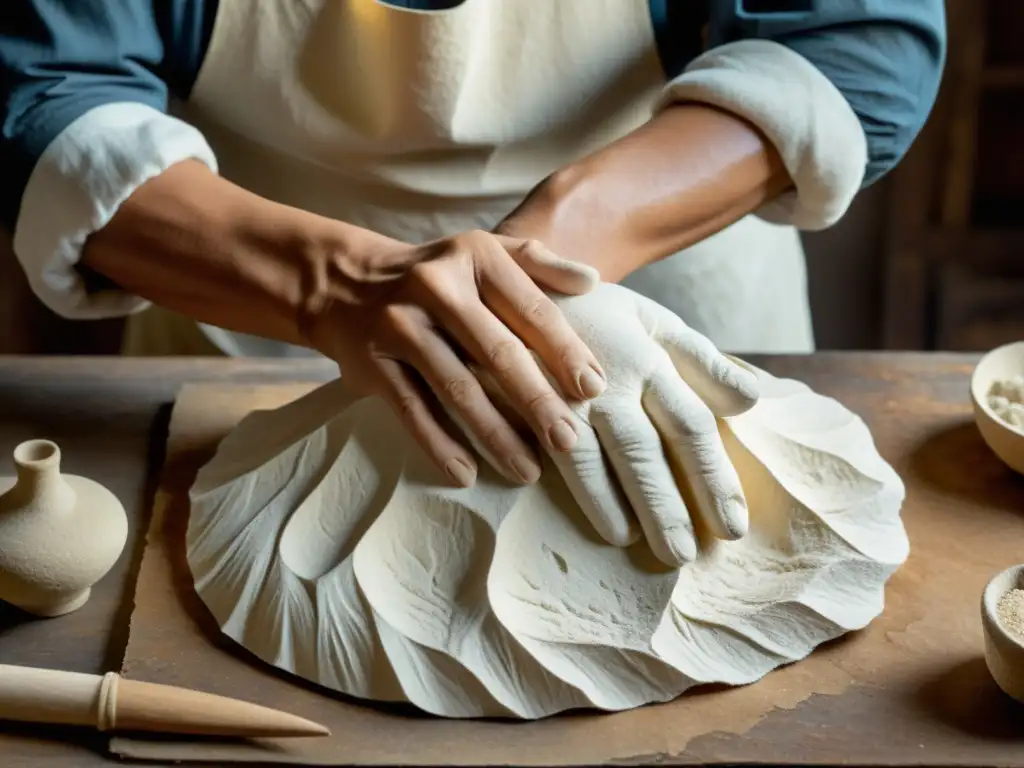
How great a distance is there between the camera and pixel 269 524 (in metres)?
1.14

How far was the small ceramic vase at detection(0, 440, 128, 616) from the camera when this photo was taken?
1045mm

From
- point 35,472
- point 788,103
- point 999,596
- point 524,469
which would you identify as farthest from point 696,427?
point 35,472

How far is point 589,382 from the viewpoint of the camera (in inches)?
40.8

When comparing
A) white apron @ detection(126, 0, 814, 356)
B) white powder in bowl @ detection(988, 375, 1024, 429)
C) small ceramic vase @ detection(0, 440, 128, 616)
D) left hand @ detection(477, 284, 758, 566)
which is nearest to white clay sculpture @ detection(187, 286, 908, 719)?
left hand @ detection(477, 284, 758, 566)

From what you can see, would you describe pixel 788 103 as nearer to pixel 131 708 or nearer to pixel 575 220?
pixel 575 220

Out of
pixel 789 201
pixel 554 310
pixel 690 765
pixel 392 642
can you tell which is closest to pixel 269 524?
pixel 392 642

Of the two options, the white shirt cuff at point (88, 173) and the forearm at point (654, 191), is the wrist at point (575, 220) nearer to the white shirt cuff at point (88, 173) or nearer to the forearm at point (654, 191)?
the forearm at point (654, 191)

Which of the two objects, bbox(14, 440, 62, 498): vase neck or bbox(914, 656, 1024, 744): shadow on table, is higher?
bbox(14, 440, 62, 498): vase neck

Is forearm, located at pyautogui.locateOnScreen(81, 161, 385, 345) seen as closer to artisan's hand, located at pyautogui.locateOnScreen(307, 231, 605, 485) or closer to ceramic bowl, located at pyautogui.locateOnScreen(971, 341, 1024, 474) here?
artisan's hand, located at pyautogui.locateOnScreen(307, 231, 605, 485)

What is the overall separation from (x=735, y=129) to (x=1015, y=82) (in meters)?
1.31

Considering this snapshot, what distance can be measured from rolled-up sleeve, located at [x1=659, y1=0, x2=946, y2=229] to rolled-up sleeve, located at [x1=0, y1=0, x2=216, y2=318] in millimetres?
546

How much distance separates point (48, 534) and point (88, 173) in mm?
376

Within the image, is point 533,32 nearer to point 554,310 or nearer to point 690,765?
point 554,310

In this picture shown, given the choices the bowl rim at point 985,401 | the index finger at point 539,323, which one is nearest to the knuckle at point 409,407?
the index finger at point 539,323
